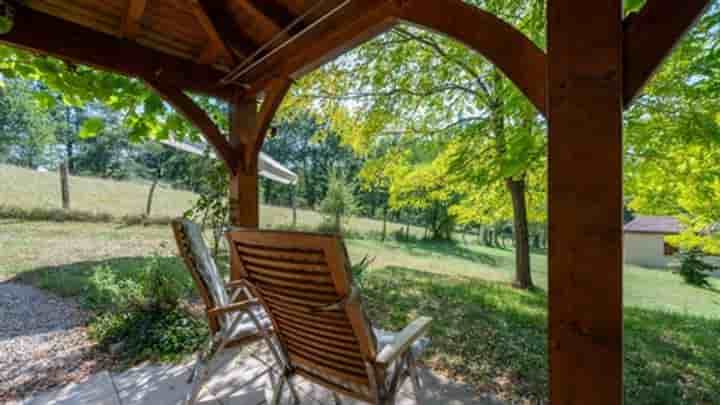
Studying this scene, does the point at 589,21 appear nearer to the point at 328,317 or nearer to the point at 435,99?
the point at 328,317

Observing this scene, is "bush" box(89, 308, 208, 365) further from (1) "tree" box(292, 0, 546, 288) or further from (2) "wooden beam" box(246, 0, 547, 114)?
(1) "tree" box(292, 0, 546, 288)

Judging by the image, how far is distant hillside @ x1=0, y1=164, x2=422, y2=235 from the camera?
8.86 meters

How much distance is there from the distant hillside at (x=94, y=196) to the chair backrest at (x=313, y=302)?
715 centimetres

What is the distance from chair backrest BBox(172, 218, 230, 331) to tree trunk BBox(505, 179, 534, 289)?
16.6 feet

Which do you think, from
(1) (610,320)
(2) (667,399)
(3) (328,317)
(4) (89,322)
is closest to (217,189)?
(4) (89,322)

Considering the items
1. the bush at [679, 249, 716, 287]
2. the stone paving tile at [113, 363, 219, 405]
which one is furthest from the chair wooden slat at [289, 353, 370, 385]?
the bush at [679, 249, 716, 287]

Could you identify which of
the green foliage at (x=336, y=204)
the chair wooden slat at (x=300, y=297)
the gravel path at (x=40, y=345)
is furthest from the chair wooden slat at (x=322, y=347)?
the green foliage at (x=336, y=204)

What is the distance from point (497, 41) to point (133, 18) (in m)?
2.46

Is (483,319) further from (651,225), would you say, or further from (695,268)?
(651,225)

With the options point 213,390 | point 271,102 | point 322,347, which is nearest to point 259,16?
point 271,102

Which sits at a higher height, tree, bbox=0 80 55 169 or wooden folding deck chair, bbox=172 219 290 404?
tree, bbox=0 80 55 169

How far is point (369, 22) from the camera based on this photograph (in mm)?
1902

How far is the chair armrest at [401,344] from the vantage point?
1221mm

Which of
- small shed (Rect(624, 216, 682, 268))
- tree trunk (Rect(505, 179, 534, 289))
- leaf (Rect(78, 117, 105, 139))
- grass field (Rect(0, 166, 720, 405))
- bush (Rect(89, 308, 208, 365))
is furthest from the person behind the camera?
small shed (Rect(624, 216, 682, 268))
